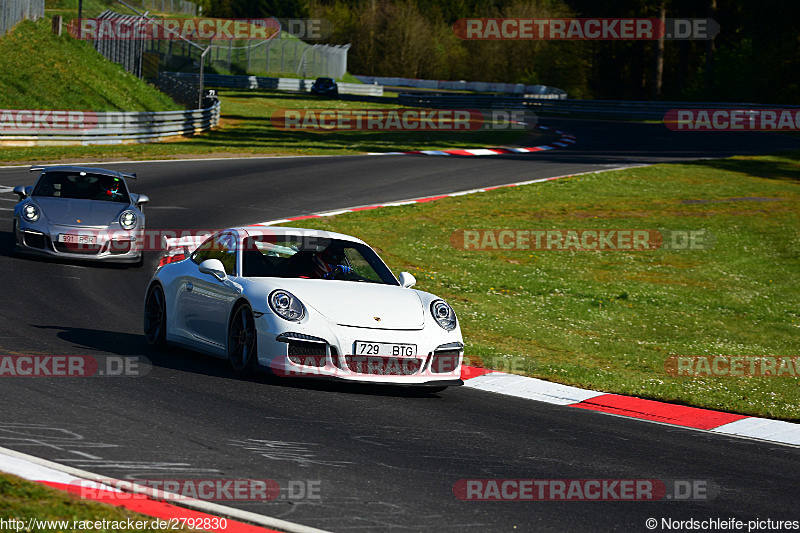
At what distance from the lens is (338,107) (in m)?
60.2

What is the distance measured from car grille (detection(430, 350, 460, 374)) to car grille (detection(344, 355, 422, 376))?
16 centimetres

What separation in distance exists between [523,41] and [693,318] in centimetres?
8375

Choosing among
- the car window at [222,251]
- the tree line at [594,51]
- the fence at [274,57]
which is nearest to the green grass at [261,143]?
the car window at [222,251]

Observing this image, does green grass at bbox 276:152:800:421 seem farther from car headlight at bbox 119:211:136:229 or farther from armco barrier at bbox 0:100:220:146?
armco barrier at bbox 0:100:220:146

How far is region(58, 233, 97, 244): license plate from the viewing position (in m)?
15.0

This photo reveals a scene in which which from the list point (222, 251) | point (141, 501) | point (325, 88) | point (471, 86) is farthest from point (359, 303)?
point (471, 86)

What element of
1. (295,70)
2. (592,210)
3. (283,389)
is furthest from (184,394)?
(295,70)

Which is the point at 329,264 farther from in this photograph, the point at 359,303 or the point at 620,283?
the point at 620,283

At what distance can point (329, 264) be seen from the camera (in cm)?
965

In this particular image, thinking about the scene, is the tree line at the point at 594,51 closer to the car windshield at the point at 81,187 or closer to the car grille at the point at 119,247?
the car windshield at the point at 81,187

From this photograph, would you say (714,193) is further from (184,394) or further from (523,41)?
(523,41)

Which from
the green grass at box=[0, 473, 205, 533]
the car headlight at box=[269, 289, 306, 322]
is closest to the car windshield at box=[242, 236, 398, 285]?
the car headlight at box=[269, 289, 306, 322]

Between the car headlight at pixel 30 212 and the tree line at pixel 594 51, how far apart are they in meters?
50.4

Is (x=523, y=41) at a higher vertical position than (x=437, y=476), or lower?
higher
